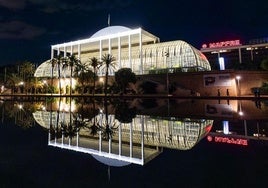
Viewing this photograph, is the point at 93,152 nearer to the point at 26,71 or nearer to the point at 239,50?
the point at 26,71

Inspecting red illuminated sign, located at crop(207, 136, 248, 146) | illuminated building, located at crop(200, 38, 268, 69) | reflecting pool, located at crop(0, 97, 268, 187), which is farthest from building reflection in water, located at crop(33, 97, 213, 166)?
illuminated building, located at crop(200, 38, 268, 69)

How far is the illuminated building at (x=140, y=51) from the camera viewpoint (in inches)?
2803

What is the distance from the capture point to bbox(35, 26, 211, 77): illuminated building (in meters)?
71.2

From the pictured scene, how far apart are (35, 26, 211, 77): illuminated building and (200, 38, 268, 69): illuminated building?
52126 mm

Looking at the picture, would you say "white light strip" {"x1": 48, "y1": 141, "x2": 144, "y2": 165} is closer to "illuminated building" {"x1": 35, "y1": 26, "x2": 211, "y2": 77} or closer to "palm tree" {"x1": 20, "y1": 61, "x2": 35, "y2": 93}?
"illuminated building" {"x1": 35, "y1": 26, "x2": 211, "y2": 77}

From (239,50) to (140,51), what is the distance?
7257cm

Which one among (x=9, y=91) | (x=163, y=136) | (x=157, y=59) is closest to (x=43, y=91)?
(x=9, y=91)

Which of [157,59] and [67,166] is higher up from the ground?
[157,59]

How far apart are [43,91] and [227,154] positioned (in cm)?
7849

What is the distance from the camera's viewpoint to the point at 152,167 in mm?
8648

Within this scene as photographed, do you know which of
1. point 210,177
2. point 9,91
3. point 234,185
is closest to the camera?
point 234,185

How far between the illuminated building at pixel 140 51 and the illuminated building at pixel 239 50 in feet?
171

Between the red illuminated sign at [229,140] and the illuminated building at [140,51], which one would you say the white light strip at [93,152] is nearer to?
the red illuminated sign at [229,140]

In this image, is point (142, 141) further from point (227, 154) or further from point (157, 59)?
point (157, 59)
